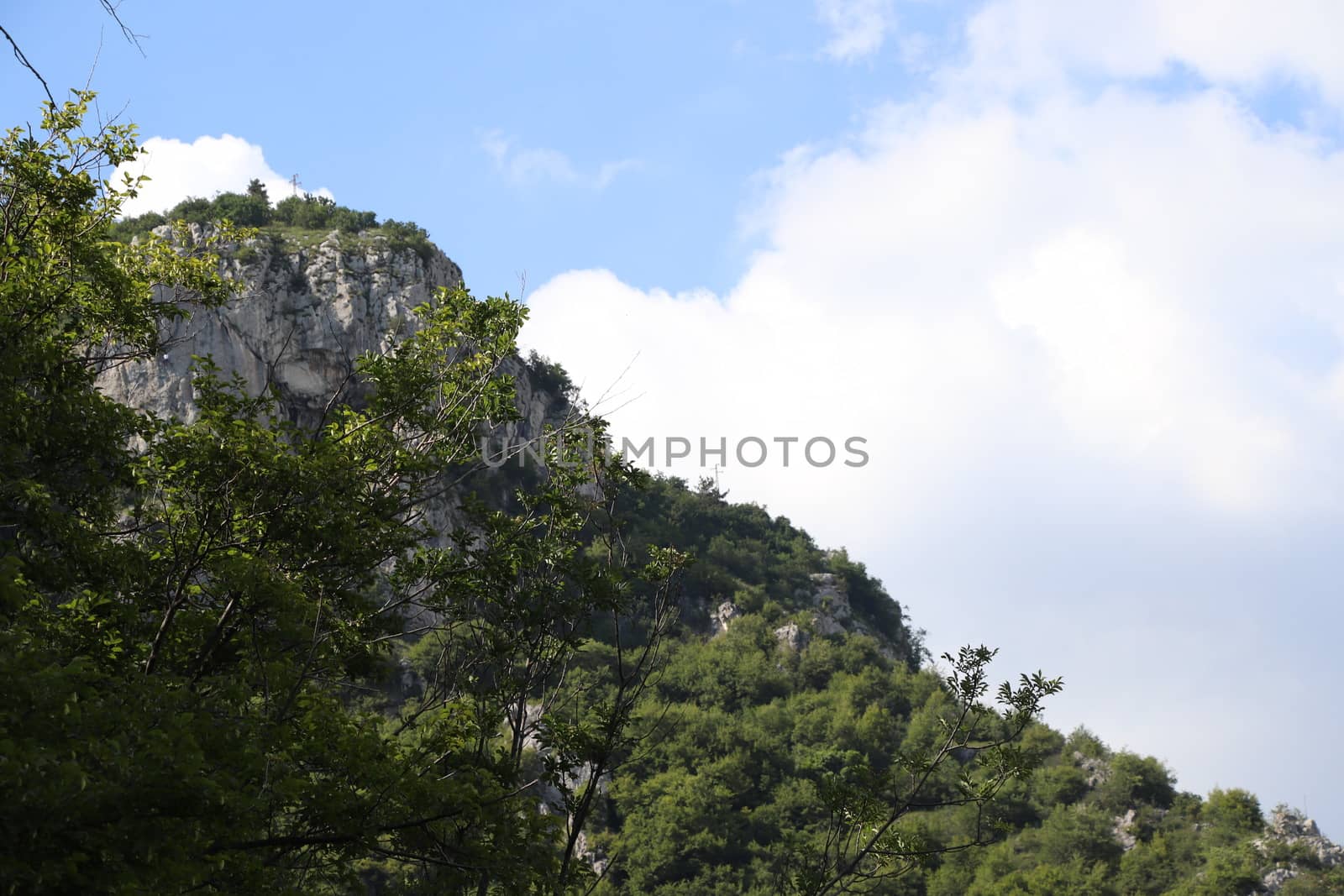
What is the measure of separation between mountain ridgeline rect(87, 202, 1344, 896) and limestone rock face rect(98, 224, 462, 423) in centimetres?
10

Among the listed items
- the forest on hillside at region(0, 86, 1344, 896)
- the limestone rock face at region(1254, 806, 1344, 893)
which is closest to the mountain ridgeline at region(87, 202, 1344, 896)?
the limestone rock face at region(1254, 806, 1344, 893)

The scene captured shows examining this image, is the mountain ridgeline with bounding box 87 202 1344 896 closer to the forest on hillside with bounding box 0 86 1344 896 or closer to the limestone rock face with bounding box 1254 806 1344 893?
the limestone rock face with bounding box 1254 806 1344 893

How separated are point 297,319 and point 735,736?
2720 centimetres

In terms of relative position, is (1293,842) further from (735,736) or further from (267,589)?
(267,589)

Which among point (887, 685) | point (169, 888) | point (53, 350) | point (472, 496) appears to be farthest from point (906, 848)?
→ point (887, 685)

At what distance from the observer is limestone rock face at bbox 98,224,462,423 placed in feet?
147

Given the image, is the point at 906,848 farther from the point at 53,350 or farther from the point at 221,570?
the point at 53,350

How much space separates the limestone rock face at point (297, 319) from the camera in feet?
147

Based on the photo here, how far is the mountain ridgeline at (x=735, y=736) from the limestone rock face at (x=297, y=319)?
0.34 feet

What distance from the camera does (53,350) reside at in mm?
7836

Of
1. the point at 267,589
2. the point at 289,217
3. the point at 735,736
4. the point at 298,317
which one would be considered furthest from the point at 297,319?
the point at 267,589

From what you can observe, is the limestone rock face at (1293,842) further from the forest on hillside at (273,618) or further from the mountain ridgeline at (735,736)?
the forest on hillside at (273,618)

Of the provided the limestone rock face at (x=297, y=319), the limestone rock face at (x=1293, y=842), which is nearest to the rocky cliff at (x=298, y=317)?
the limestone rock face at (x=297, y=319)

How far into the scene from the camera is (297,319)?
47406mm
